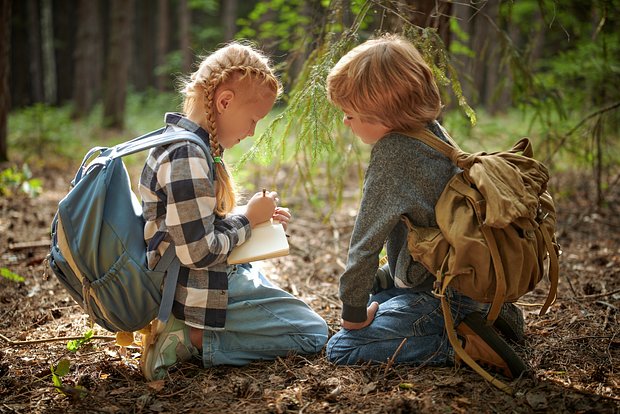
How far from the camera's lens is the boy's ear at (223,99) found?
2.28 m

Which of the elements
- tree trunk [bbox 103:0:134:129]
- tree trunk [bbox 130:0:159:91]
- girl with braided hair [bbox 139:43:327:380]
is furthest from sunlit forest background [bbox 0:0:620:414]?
tree trunk [bbox 130:0:159:91]

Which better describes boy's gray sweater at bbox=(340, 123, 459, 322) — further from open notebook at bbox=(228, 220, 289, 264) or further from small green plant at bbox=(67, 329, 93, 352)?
small green plant at bbox=(67, 329, 93, 352)

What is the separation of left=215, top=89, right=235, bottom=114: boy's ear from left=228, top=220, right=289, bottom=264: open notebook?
1.89 ft

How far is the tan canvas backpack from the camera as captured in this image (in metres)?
1.98

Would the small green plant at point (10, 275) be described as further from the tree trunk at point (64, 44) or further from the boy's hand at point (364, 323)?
the tree trunk at point (64, 44)

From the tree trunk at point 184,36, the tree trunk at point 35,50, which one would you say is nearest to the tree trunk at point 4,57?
the tree trunk at point 184,36

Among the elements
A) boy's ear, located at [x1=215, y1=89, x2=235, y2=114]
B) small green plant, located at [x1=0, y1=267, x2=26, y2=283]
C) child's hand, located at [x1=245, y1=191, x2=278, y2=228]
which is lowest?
small green plant, located at [x1=0, y1=267, x2=26, y2=283]

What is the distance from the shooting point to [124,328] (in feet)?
7.50

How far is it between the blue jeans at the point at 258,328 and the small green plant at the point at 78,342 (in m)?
0.64

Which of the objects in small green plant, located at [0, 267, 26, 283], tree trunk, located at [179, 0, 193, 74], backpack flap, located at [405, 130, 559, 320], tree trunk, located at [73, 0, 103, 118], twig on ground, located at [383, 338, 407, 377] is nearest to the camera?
backpack flap, located at [405, 130, 559, 320]

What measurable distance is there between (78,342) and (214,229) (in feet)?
3.15

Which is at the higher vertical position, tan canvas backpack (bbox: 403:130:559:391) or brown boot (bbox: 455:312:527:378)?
tan canvas backpack (bbox: 403:130:559:391)

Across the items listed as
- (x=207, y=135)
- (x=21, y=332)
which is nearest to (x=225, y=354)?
(x=207, y=135)

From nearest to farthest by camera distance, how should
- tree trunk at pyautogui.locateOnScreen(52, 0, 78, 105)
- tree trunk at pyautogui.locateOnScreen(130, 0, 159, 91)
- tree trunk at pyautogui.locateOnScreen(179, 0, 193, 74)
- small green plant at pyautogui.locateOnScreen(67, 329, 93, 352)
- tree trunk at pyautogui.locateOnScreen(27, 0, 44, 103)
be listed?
small green plant at pyautogui.locateOnScreen(67, 329, 93, 352) < tree trunk at pyautogui.locateOnScreen(179, 0, 193, 74) < tree trunk at pyautogui.locateOnScreen(27, 0, 44, 103) < tree trunk at pyautogui.locateOnScreen(52, 0, 78, 105) < tree trunk at pyautogui.locateOnScreen(130, 0, 159, 91)
